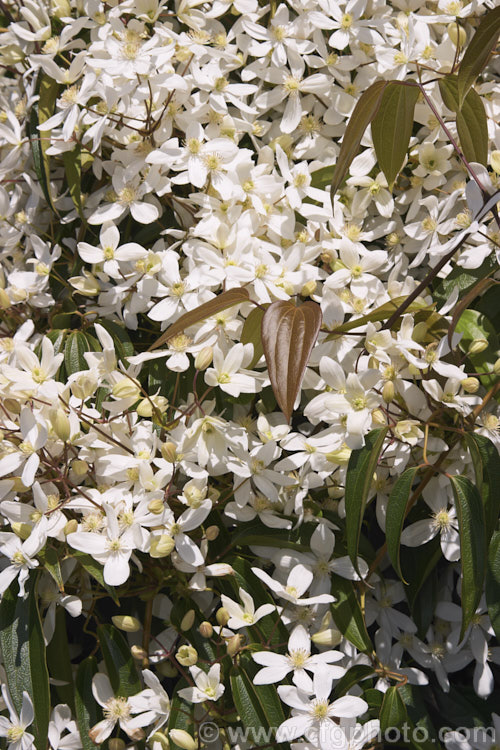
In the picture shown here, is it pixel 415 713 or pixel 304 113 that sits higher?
pixel 304 113

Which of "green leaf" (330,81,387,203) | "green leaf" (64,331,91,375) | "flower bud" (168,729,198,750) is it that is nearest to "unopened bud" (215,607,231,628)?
"flower bud" (168,729,198,750)

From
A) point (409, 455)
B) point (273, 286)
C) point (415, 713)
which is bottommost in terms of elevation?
point (415, 713)

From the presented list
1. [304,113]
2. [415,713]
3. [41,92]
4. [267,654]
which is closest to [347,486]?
[267,654]

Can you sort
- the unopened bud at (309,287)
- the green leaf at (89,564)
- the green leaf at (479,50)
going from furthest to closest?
the unopened bud at (309,287)
the green leaf at (89,564)
the green leaf at (479,50)

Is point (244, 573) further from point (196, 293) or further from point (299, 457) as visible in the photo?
point (196, 293)

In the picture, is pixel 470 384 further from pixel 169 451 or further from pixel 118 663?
pixel 118 663

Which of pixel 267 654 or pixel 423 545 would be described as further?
pixel 423 545

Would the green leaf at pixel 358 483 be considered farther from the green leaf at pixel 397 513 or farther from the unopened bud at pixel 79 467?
the unopened bud at pixel 79 467

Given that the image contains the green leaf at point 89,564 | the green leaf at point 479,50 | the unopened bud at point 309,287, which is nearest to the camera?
the green leaf at point 479,50

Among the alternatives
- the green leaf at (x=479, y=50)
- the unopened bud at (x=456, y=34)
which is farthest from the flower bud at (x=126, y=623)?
the unopened bud at (x=456, y=34)
